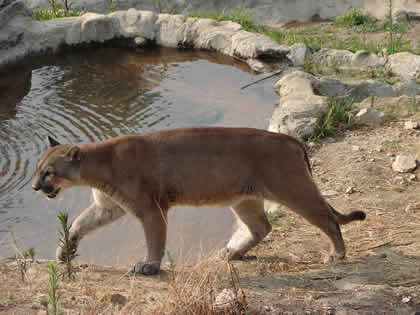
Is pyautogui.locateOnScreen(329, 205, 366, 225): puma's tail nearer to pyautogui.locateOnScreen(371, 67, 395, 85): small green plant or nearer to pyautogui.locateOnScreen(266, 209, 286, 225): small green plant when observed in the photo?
pyautogui.locateOnScreen(266, 209, 286, 225): small green plant

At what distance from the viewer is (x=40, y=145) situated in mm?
8461

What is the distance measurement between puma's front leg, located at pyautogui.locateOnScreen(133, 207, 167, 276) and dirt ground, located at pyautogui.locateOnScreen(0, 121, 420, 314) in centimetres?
16

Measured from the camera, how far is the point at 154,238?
18.0 feet

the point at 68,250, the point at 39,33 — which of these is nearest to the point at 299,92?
the point at 68,250

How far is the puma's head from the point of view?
543cm

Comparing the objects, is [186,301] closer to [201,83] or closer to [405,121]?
[405,121]

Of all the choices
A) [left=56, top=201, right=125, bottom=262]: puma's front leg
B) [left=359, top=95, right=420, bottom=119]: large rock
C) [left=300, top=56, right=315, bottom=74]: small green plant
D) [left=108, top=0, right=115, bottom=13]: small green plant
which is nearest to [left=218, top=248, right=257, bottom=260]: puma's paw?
[left=56, top=201, right=125, bottom=262]: puma's front leg

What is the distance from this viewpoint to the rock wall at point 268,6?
1662 centimetres

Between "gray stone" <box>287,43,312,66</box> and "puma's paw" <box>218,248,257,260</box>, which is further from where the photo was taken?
"gray stone" <box>287,43,312,66</box>

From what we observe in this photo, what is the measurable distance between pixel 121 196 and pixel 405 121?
16.2ft

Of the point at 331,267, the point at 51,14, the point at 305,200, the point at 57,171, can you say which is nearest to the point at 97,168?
the point at 57,171

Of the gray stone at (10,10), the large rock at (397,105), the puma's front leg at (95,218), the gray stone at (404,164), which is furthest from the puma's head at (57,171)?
the gray stone at (10,10)

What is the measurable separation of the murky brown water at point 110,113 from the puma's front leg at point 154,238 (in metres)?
0.31

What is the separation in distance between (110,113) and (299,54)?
14.4 ft
